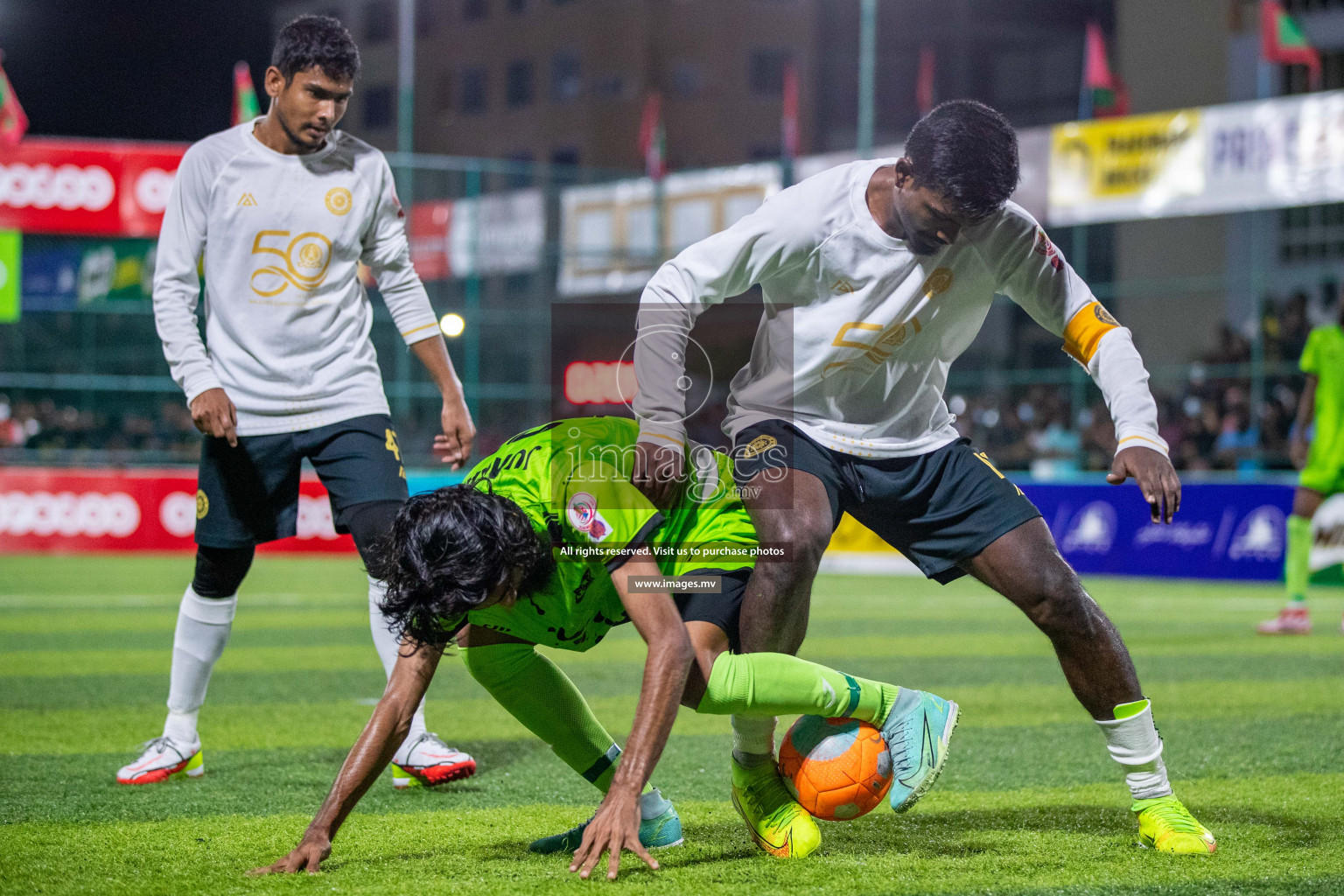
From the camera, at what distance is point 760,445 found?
3984mm

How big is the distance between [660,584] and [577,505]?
0.88 ft

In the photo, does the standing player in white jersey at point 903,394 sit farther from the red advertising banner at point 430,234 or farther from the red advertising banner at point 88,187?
the red advertising banner at point 430,234

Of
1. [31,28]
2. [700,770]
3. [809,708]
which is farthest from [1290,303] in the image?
[31,28]

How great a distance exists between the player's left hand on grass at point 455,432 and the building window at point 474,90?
46.5 metres

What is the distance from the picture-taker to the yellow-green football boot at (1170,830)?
3730 millimetres

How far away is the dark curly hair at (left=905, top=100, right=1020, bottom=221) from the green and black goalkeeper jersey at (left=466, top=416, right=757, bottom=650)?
90 centimetres

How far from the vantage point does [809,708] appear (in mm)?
3652

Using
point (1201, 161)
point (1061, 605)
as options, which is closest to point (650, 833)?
point (1061, 605)

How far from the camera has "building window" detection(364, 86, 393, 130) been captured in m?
49.4

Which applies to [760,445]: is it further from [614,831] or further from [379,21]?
[379,21]

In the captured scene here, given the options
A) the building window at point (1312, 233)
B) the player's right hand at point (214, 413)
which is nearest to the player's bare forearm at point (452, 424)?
the player's right hand at point (214, 413)

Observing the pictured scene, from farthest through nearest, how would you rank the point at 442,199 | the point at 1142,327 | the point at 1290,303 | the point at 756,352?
the point at 1142,327, the point at 442,199, the point at 1290,303, the point at 756,352

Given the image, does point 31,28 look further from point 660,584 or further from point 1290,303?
point 660,584

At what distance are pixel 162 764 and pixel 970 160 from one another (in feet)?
10.3
